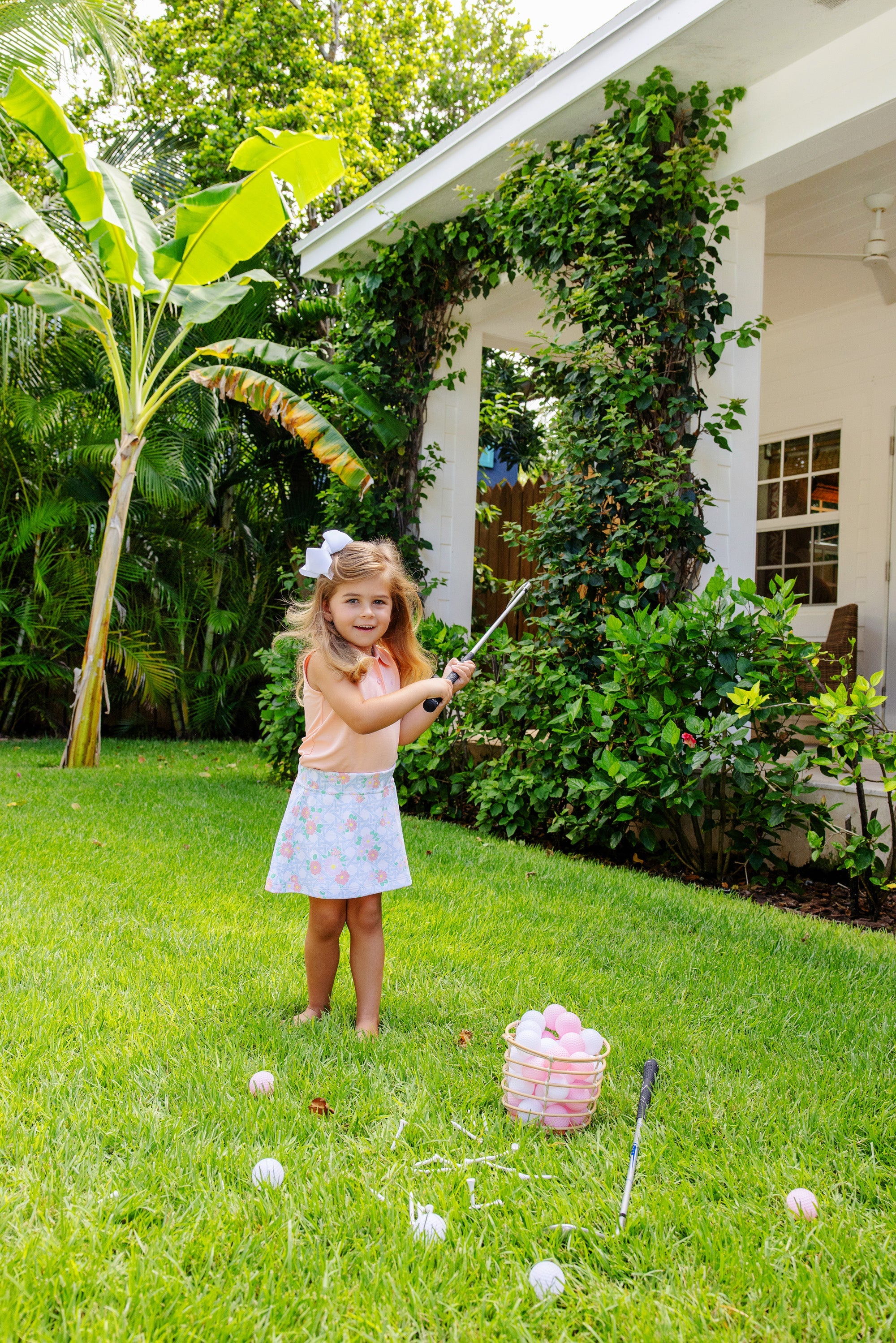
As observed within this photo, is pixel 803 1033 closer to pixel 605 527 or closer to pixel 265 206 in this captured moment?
pixel 605 527

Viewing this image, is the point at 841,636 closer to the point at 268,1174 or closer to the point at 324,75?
the point at 268,1174

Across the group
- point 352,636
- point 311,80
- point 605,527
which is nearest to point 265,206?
point 605,527

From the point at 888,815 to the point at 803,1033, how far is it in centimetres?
213

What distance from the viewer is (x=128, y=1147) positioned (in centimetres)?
177

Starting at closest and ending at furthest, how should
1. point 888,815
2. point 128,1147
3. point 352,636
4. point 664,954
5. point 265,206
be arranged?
point 128,1147, point 352,636, point 664,954, point 888,815, point 265,206

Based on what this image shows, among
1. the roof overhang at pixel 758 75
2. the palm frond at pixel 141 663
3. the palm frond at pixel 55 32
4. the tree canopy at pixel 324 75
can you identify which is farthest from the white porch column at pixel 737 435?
the tree canopy at pixel 324 75

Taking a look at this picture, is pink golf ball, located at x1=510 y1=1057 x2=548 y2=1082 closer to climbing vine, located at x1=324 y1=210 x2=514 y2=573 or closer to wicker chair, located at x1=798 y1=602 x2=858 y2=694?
climbing vine, located at x1=324 y1=210 x2=514 y2=573

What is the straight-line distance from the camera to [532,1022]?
2.06 meters

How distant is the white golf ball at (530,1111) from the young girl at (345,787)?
54 centimetres

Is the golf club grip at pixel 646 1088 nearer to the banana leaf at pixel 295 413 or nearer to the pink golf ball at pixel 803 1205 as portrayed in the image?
the pink golf ball at pixel 803 1205

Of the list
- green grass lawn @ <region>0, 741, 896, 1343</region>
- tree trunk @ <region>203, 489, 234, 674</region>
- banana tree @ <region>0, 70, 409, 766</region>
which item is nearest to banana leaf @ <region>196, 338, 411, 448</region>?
banana tree @ <region>0, 70, 409, 766</region>

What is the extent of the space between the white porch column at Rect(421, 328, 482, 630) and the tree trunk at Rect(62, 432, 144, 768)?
6.80 feet

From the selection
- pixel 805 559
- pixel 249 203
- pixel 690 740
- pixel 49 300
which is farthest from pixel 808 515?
pixel 49 300

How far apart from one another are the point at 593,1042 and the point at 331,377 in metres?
5.82
